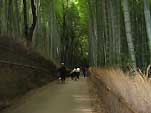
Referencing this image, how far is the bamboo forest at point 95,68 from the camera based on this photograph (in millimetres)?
8436

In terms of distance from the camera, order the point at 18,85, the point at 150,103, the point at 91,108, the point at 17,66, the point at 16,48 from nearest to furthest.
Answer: the point at 150,103 → the point at 91,108 → the point at 18,85 → the point at 17,66 → the point at 16,48

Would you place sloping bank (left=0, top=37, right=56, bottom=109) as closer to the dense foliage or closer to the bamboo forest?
the bamboo forest

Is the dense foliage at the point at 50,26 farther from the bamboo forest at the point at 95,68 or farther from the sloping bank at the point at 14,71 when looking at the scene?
the sloping bank at the point at 14,71

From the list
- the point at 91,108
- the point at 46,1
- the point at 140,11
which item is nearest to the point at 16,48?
the point at 140,11

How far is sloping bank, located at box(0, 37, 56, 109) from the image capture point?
15.4 m

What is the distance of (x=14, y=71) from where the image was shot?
18109 millimetres

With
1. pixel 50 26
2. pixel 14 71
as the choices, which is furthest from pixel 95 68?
pixel 50 26

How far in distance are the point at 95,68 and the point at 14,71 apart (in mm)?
9777

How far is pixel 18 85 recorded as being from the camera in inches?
706

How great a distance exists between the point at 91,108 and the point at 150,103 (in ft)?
25.4

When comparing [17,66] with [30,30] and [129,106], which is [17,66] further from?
[129,106]

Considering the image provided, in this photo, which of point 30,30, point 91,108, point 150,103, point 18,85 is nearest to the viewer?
point 150,103

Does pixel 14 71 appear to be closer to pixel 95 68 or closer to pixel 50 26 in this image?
pixel 95 68

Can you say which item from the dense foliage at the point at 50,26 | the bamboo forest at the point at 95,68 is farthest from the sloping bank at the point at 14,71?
the dense foliage at the point at 50,26
